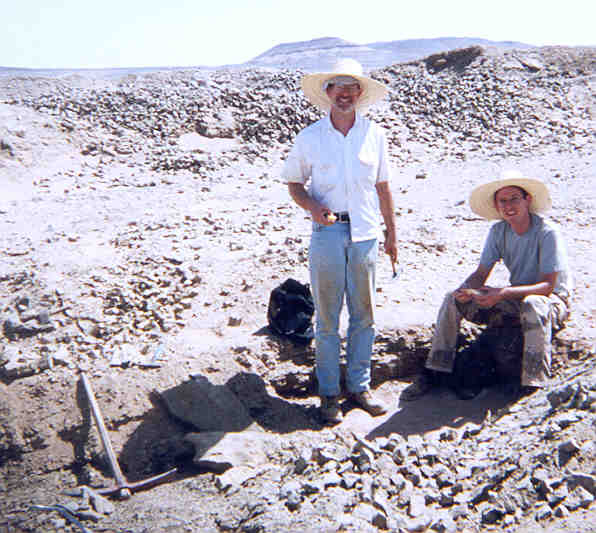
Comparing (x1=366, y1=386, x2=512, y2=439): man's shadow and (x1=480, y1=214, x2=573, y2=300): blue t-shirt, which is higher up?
(x1=480, y1=214, x2=573, y2=300): blue t-shirt

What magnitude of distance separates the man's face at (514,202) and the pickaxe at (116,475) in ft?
8.42

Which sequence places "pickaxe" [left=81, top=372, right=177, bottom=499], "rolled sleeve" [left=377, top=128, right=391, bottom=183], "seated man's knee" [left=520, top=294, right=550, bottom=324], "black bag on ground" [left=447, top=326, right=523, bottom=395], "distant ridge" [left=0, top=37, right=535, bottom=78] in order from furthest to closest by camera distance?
"distant ridge" [left=0, top=37, right=535, bottom=78] → "black bag on ground" [left=447, top=326, right=523, bottom=395] → "seated man's knee" [left=520, top=294, right=550, bottom=324] → "rolled sleeve" [left=377, top=128, right=391, bottom=183] → "pickaxe" [left=81, top=372, right=177, bottom=499]

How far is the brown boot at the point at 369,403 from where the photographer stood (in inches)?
164

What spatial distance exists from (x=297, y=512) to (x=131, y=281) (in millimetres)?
3202

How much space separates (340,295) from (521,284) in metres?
1.27

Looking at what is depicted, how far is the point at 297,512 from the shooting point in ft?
8.87

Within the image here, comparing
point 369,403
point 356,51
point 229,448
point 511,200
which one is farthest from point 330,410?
point 356,51

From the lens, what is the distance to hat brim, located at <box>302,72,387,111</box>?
3.67 m

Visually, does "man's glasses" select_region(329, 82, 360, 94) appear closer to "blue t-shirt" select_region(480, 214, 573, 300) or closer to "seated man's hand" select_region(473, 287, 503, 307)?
"blue t-shirt" select_region(480, 214, 573, 300)

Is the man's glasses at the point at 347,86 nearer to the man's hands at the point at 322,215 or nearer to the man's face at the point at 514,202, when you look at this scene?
the man's hands at the point at 322,215

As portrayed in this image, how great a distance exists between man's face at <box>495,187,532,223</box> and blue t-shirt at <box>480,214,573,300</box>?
10 centimetres

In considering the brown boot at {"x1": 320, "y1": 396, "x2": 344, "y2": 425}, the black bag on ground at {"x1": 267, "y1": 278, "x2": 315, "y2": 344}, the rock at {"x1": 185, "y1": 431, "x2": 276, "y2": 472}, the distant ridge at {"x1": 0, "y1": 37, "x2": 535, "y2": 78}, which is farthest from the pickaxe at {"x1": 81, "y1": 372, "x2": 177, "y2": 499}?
the distant ridge at {"x1": 0, "y1": 37, "x2": 535, "y2": 78}

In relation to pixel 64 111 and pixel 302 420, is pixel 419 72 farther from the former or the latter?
pixel 302 420

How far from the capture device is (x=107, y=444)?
12.0 ft
